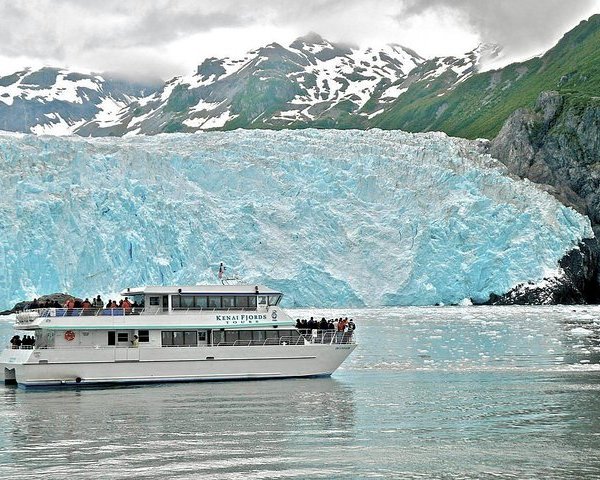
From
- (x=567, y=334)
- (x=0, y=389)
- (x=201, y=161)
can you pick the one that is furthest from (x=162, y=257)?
(x=0, y=389)

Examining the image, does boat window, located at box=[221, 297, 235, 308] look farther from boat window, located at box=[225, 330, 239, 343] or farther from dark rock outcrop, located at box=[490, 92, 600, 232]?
dark rock outcrop, located at box=[490, 92, 600, 232]

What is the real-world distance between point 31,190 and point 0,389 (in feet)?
142

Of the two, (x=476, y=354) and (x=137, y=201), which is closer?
(x=476, y=354)

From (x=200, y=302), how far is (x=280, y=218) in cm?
4329

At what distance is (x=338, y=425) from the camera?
72.8 ft

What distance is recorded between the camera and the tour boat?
31969 millimetres

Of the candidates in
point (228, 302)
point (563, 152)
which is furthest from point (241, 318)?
point (563, 152)

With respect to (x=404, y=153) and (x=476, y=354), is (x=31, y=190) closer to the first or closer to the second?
(x=404, y=153)

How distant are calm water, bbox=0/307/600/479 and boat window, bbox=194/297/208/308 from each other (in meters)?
3.28

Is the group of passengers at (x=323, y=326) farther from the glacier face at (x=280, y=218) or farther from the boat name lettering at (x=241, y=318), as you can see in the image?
the glacier face at (x=280, y=218)

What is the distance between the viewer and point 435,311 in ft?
259

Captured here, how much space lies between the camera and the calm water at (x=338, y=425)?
17.5m

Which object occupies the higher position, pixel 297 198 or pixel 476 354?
pixel 297 198

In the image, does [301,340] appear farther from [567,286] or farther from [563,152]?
[563,152]
